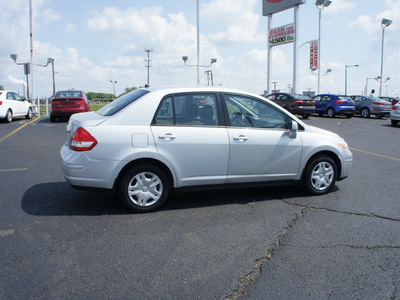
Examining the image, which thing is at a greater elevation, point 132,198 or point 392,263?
point 132,198

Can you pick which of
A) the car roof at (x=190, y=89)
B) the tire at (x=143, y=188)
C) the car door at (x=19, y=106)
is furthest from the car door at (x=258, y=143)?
the car door at (x=19, y=106)

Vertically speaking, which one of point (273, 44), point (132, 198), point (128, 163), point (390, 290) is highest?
point (273, 44)

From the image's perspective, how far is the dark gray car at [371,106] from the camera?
25.1 m

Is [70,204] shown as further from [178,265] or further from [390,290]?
[390,290]

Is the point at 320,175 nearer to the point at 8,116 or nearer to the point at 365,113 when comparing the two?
the point at 8,116

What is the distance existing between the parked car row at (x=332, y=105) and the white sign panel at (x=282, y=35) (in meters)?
5.73

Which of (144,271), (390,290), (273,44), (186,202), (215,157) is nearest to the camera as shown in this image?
(390,290)

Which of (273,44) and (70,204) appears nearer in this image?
(70,204)

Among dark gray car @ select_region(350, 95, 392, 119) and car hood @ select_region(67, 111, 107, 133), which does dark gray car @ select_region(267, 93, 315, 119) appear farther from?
car hood @ select_region(67, 111, 107, 133)

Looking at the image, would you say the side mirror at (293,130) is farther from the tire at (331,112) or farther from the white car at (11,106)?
the tire at (331,112)

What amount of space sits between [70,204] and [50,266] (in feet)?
5.82

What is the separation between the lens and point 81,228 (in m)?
4.04

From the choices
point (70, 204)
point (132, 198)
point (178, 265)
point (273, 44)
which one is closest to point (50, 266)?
point (178, 265)

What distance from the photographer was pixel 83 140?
434 centimetres
